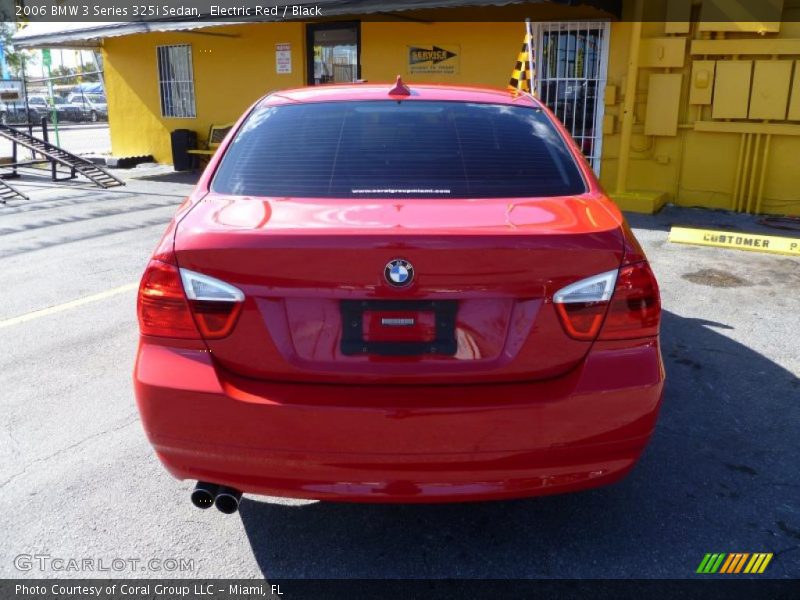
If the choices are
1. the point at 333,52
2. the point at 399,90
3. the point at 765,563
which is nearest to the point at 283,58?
the point at 333,52

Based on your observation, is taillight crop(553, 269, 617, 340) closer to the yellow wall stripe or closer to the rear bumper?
the rear bumper

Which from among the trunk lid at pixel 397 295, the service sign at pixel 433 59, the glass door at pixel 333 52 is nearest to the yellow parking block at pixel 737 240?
the service sign at pixel 433 59

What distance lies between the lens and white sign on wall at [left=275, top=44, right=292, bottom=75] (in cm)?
1332

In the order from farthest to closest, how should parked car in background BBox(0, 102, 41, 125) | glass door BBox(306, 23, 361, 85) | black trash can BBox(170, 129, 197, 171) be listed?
parked car in background BBox(0, 102, 41, 125) < black trash can BBox(170, 129, 197, 171) < glass door BBox(306, 23, 361, 85)

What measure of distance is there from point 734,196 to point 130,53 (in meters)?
13.4

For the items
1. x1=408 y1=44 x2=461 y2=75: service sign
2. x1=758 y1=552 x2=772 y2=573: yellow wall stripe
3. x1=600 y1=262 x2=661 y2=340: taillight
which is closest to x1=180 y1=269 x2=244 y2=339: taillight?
x1=600 y1=262 x2=661 y2=340: taillight

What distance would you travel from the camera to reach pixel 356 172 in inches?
106

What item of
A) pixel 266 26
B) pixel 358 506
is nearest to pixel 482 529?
pixel 358 506

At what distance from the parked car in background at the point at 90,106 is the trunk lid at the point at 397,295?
41127mm

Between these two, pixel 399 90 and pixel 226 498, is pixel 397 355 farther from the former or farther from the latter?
pixel 399 90

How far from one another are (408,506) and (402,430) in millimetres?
909

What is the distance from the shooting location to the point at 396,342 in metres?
2.21

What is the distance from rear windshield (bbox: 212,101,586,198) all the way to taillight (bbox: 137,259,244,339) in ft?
1.72

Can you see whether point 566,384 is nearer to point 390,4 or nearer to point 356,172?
point 356,172
